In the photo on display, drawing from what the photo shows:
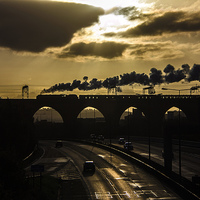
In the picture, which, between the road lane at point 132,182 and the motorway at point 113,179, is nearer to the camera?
the road lane at point 132,182

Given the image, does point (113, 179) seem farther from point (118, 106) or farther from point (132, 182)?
point (118, 106)

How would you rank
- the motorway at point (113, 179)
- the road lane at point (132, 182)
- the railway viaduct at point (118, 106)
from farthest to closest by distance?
the railway viaduct at point (118, 106) → the motorway at point (113, 179) → the road lane at point (132, 182)

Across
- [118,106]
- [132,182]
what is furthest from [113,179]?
[118,106]

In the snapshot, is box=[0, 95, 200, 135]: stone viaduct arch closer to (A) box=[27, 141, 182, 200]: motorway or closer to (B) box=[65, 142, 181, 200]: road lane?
(A) box=[27, 141, 182, 200]: motorway

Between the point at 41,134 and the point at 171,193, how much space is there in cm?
13213

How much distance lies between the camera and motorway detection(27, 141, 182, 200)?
128 ft

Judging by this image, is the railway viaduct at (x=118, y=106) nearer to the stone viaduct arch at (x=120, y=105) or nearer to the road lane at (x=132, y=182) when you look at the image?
the stone viaduct arch at (x=120, y=105)

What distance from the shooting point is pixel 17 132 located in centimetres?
6425

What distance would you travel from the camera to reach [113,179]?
49094 mm

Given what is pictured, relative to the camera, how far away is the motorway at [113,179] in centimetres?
3906

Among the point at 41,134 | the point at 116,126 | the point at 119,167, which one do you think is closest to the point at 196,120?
the point at 116,126

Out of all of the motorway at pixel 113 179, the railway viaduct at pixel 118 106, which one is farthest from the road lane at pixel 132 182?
the railway viaduct at pixel 118 106

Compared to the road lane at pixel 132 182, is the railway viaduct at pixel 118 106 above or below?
above

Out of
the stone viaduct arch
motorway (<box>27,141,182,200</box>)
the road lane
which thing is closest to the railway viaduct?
the stone viaduct arch
